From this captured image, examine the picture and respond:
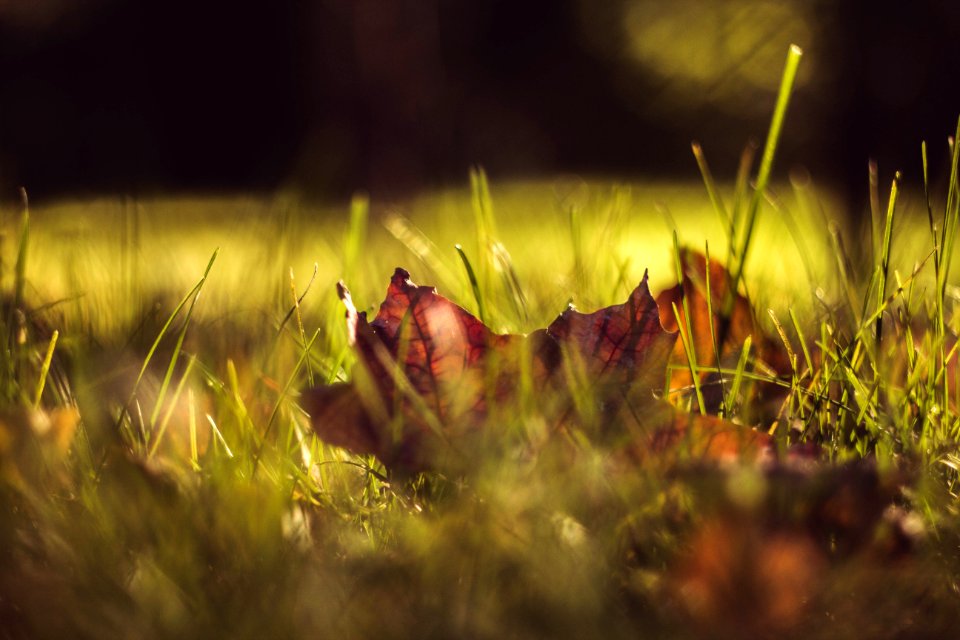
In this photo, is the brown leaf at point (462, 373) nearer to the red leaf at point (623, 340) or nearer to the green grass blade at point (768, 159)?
the red leaf at point (623, 340)

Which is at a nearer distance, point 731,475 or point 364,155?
point 731,475

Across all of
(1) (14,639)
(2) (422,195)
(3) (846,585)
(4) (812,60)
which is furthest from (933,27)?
(2) (422,195)

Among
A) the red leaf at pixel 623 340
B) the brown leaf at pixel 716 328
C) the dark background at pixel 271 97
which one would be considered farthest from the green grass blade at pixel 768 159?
the dark background at pixel 271 97

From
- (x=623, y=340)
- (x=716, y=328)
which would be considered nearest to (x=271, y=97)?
(x=716, y=328)

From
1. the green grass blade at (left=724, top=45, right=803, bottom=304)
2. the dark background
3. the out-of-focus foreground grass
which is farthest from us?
the dark background

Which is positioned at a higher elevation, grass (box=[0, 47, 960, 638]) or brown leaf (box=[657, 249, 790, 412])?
brown leaf (box=[657, 249, 790, 412])

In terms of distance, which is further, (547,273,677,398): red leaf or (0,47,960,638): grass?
(547,273,677,398): red leaf

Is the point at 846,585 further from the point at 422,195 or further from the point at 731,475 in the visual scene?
the point at 422,195

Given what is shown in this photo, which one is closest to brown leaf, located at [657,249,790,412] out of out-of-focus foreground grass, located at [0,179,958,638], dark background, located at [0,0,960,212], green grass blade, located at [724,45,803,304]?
green grass blade, located at [724,45,803,304]

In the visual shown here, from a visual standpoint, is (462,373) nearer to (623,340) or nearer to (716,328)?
(623,340)

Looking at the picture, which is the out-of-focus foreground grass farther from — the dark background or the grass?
the dark background

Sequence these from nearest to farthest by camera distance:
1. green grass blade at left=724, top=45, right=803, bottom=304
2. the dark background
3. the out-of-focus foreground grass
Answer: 1. the out-of-focus foreground grass
2. green grass blade at left=724, top=45, right=803, bottom=304
3. the dark background
